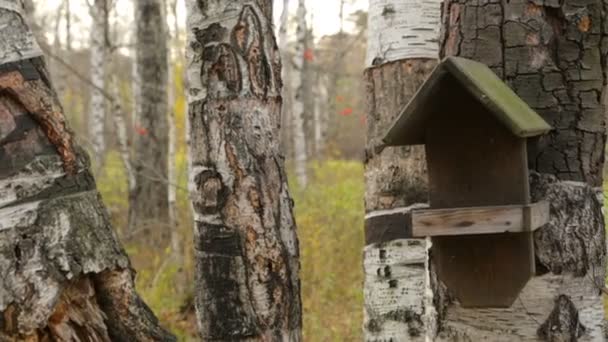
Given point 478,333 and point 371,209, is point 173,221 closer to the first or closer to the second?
point 371,209

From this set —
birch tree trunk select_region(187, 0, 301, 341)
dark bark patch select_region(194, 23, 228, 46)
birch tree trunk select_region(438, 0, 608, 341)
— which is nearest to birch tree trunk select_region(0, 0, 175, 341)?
birch tree trunk select_region(187, 0, 301, 341)

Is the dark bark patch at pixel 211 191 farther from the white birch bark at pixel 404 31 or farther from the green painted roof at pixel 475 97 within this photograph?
the white birch bark at pixel 404 31

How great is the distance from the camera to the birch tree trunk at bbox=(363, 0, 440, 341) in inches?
125

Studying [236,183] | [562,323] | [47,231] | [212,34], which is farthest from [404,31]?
[47,231]

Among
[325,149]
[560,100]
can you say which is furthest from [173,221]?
[325,149]

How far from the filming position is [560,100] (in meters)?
2.28

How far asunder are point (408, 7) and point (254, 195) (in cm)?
138

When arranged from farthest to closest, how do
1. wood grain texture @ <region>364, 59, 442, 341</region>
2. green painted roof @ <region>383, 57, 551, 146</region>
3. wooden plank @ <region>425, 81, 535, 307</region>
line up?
wood grain texture @ <region>364, 59, 442, 341</region> < wooden plank @ <region>425, 81, 535, 307</region> < green painted roof @ <region>383, 57, 551, 146</region>

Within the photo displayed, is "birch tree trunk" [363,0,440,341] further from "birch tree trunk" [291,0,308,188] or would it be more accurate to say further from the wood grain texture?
"birch tree trunk" [291,0,308,188]

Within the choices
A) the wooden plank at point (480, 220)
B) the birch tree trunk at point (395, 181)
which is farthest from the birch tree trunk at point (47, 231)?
the birch tree trunk at point (395, 181)

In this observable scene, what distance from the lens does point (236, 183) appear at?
238 cm

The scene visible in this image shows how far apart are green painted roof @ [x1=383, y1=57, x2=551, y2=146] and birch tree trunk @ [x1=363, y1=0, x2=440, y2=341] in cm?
88

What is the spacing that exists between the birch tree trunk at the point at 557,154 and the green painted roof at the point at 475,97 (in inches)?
4.5

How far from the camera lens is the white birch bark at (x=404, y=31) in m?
3.24
